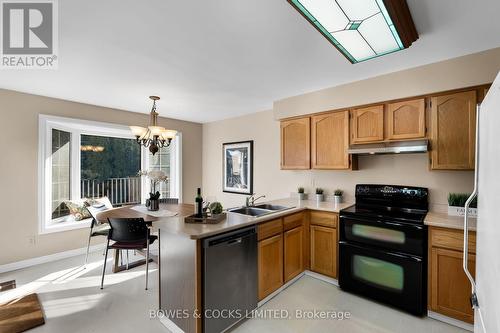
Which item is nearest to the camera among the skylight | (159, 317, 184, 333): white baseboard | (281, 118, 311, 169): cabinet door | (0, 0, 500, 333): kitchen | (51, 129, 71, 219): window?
the skylight

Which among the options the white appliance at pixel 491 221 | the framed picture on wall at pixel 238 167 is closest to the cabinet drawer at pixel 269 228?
the white appliance at pixel 491 221

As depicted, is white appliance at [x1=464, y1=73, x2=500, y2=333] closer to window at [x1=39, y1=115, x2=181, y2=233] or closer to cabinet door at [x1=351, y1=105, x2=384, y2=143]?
cabinet door at [x1=351, y1=105, x2=384, y2=143]

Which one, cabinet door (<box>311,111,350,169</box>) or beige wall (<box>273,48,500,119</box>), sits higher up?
beige wall (<box>273,48,500,119</box>)

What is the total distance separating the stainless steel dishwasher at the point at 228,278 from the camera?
1.76 m

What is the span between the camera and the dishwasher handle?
5.79 feet

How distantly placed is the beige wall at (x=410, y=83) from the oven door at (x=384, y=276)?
67.0 inches

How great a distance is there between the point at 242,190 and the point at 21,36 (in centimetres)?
354

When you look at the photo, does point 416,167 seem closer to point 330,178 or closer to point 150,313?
point 330,178

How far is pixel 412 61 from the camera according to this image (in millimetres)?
2271

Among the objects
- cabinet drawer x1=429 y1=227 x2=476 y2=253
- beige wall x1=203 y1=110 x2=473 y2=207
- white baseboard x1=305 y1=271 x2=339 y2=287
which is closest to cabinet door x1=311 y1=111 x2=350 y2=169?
beige wall x1=203 y1=110 x2=473 y2=207

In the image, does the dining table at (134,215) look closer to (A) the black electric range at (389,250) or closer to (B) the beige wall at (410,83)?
(A) the black electric range at (389,250)

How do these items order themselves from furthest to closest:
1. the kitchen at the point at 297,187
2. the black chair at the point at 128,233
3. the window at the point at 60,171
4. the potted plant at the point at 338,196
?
the window at the point at 60,171
the potted plant at the point at 338,196
the black chair at the point at 128,233
the kitchen at the point at 297,187

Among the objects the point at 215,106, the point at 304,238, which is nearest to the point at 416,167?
the point at 304,238

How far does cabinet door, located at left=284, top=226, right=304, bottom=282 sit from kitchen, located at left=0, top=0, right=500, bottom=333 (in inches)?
0.9
